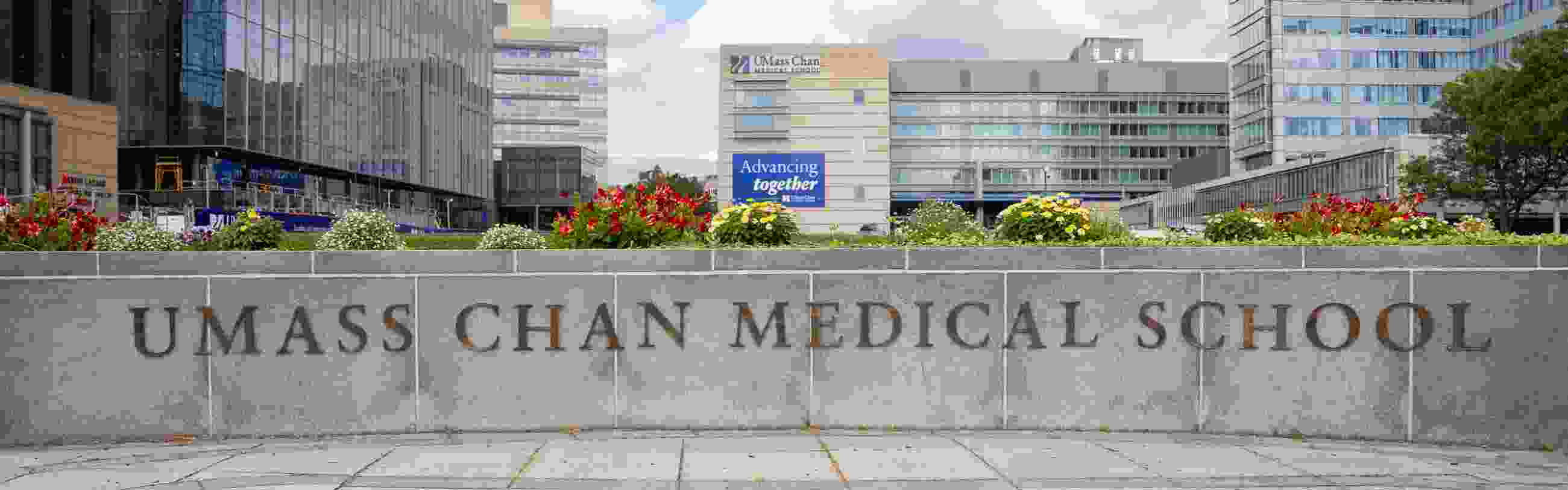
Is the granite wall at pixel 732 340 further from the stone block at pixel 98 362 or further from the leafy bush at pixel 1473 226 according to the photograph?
the leafy bush at pixel 1473 226

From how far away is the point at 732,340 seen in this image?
9.54 m

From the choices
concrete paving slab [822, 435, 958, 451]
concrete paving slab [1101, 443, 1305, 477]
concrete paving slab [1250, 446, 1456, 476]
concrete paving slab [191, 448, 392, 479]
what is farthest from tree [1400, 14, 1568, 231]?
concrete paving slab [191, 448, 392, 479]

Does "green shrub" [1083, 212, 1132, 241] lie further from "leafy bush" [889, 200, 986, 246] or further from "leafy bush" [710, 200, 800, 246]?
"leafy bush" [710, 200, 800, 246]

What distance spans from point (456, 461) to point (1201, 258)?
657cm

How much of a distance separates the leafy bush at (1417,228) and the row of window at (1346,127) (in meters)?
94.5

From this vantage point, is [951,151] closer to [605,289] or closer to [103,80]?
[103,80]

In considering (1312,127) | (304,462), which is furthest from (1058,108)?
(304,462)

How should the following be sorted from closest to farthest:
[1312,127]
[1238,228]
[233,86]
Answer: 1. [1238,228]
2. [233,86]
3. [1312,127]

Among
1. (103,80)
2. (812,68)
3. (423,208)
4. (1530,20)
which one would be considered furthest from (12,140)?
(1530,20)

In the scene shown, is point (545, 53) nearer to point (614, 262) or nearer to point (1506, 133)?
point (1506, 133)

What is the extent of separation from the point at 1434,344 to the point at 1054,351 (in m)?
3.26

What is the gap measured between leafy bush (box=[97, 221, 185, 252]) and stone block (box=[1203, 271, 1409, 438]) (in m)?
10.0

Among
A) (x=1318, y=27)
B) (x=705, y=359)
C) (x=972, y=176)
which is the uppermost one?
(x=1318, y=27)

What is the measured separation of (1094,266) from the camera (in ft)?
31.3
